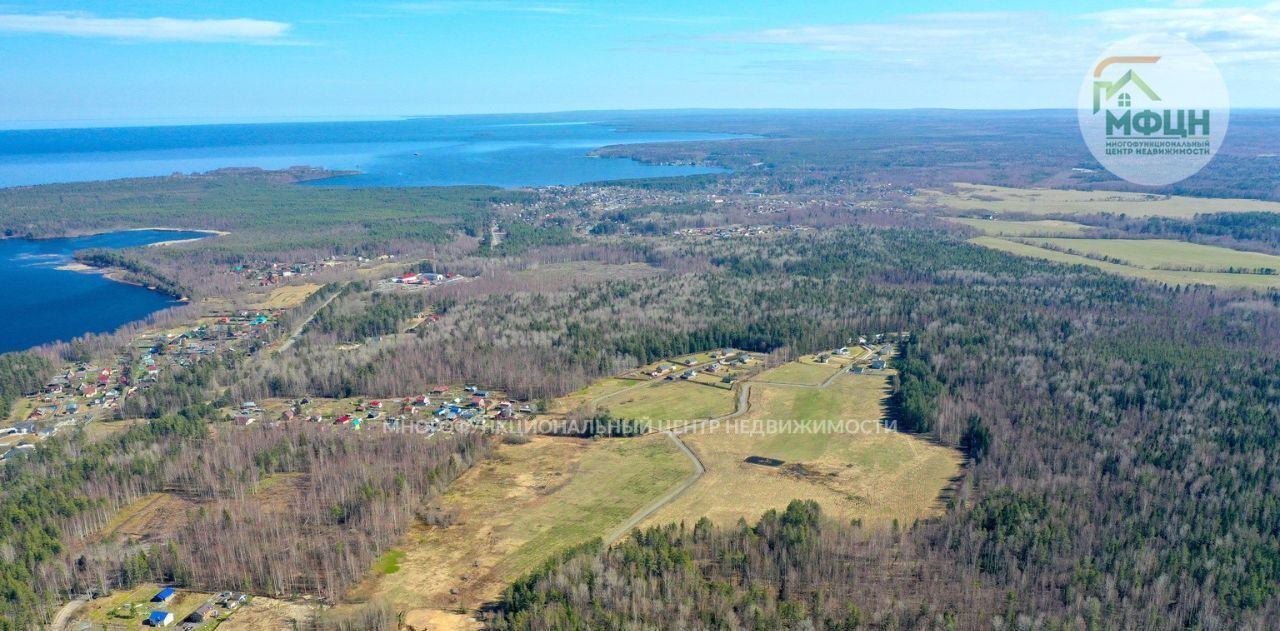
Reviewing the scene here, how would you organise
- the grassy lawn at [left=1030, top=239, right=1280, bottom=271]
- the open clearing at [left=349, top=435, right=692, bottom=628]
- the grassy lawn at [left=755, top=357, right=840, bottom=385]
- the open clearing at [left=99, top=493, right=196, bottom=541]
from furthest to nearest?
1. the grassy lawn at [left=1030, top=239, right=1280, bottom=271]
2. the grassy lawn at [left=755, top=357, right=840, bottom=385]
3. the open clearing at [left=99, top=493, right=196, bottom=541]
4. the open clearing at [left=349, top=435, right=692, bottom=628]

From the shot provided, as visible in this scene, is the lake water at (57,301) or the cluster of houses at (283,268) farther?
the cluster of houses at (283,268)

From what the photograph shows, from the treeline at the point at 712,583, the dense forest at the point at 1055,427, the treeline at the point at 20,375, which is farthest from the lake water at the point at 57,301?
the treeline at the point at 712,583

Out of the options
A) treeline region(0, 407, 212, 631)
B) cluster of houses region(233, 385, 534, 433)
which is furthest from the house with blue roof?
cluster of houses region(233, 385, 534, 433)

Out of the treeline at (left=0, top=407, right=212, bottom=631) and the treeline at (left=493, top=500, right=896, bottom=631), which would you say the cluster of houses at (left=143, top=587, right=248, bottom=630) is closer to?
the treeline at (left=0, top=407, right=212, bottom=631)

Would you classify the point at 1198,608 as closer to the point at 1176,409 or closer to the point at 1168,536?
the point at 1168,536

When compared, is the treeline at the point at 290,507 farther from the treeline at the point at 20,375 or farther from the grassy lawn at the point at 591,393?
the treeline at the point at 20,375

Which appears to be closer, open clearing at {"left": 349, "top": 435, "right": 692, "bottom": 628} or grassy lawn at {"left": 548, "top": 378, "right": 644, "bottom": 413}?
open clearing at {"left": 349, "top": 435, "right": 692, "bottom": 628}
